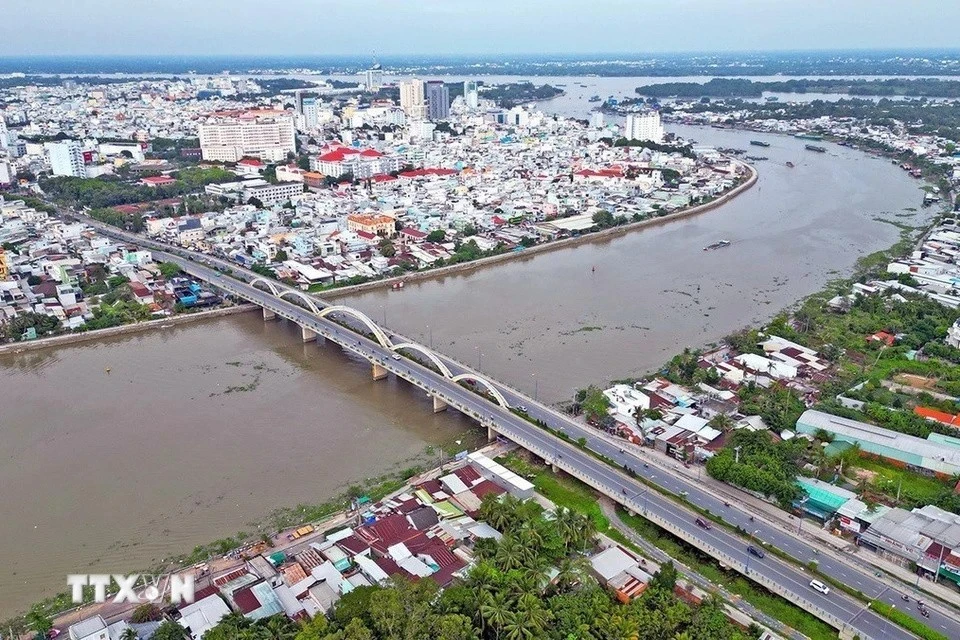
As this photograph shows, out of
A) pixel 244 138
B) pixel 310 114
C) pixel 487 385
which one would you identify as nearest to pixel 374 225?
pixel 487 385

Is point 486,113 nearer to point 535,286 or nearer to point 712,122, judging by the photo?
point 712,122

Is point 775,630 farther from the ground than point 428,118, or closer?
closer

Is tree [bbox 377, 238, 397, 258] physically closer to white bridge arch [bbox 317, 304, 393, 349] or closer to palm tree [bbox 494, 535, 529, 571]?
white bridge arch [bbox 317, 304, 393, 349]

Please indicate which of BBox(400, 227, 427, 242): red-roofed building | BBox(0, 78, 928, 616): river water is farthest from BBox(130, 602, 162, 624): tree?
BBox(400, 227, 427, 242): red-roofed building

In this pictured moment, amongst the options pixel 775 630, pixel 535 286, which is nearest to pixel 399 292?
pixel 535 286
